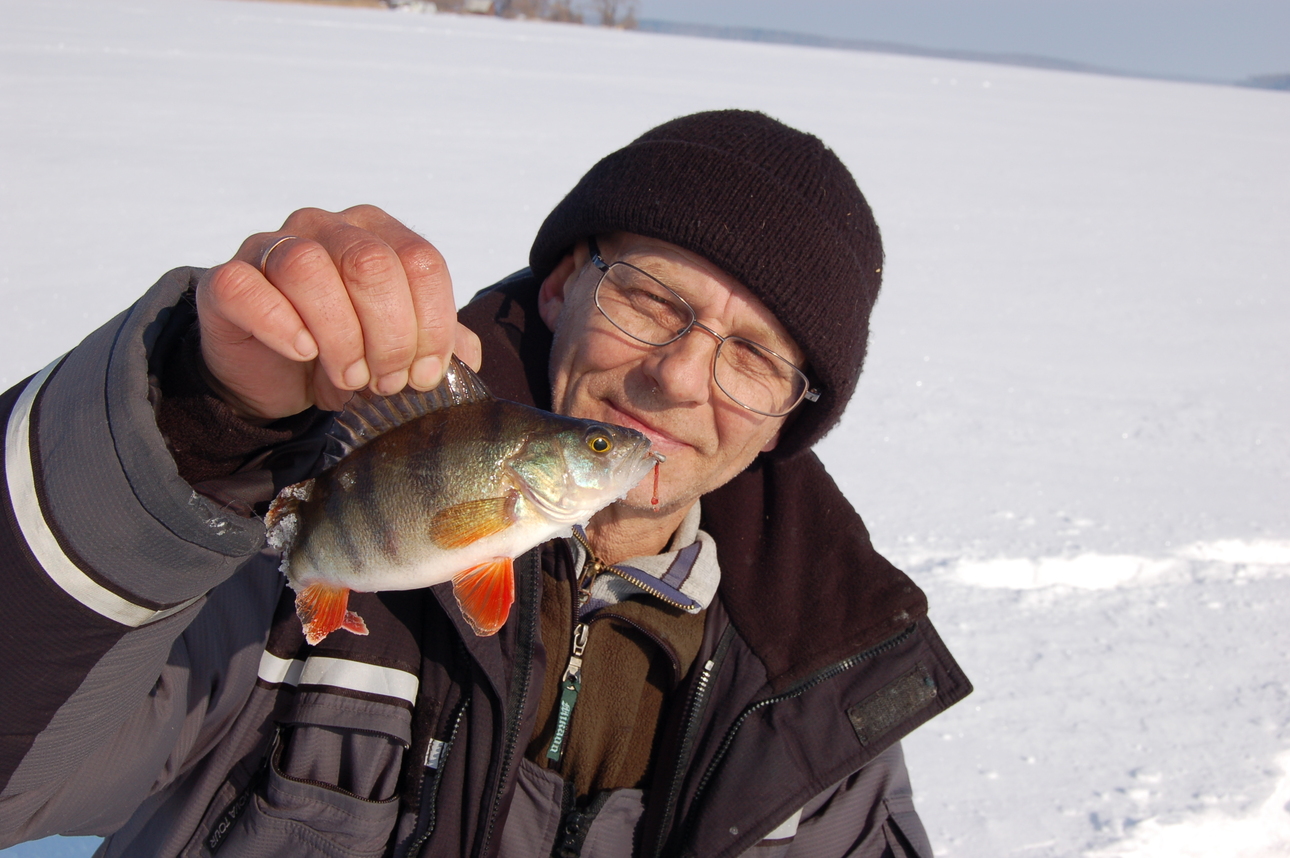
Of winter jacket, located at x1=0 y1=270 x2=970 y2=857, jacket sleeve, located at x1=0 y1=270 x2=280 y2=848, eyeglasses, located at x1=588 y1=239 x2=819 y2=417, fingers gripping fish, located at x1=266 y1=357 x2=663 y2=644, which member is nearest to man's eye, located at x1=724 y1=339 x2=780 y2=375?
eyeglasses, located at x1=588 y1=239 x2=819 y2=417

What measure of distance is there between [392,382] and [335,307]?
0.41 feet

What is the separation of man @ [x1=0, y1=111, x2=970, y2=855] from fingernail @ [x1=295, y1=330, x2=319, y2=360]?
0.54 feet

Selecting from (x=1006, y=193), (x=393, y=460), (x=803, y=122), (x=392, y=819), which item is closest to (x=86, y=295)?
(x=392, y=819)

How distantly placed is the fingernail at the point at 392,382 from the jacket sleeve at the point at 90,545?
0.30 m

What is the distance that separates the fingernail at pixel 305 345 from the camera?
1.17 m

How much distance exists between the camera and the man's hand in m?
1.17

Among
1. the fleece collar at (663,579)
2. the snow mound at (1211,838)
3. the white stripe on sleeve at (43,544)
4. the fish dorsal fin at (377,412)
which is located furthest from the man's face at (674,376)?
the snow mound at (1211,838)

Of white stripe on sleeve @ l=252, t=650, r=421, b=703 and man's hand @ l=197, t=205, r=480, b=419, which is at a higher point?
man's hand @ l=197, t=205, r=480, b=419

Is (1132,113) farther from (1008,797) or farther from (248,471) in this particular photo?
(248,471)

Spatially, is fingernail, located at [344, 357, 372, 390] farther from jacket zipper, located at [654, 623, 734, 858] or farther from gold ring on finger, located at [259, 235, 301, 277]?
jacket zipper, located at [654, 623, 734, 858]

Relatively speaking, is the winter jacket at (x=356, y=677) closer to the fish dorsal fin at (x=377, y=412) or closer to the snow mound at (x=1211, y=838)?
the fish dorsal fin at (x=377, y=412)

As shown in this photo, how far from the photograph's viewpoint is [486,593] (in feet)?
4.17

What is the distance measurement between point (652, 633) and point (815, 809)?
0.56 meters

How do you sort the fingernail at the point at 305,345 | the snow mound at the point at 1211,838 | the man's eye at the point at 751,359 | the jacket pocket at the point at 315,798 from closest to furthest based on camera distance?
the fingernail at the point at 305,345 < the jacket pocket at the point at 315,798 < the man's eye at the point at 751,359 < the snow mound at the point at 1211,838
